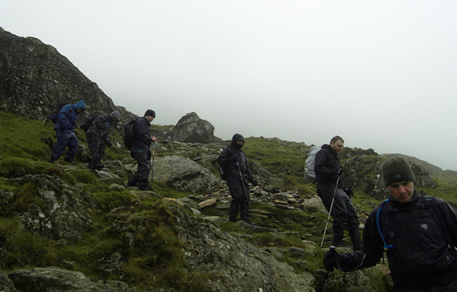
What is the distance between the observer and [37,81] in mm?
26203

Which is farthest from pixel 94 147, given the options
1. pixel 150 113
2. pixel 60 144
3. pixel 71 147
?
pixel 150 113

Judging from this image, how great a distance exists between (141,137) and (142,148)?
2.09 ft

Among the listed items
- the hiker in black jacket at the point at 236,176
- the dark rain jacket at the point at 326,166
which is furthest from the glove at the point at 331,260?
the hiker in black jacket at the point at 236,176

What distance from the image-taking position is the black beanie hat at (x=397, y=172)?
4.61 meters

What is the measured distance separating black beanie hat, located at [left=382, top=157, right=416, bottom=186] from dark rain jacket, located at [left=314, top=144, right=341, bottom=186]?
18.9 feet

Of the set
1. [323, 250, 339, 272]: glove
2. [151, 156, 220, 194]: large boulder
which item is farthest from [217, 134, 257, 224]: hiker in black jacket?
[151, 156, 220, 194]: large boulder

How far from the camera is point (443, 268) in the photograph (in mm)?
4074

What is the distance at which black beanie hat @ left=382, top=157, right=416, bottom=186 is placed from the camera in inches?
181

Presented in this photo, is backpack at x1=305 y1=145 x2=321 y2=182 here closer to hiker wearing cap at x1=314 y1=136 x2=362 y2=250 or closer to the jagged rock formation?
hiker wearing cap at x1=314 y1=136 x2=362 y2=250

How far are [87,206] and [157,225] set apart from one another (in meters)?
1.96

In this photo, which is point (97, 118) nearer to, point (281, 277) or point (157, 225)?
point (157, 225)

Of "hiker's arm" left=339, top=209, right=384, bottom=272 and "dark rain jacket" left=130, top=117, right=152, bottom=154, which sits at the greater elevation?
"dark rain jacket" left=130, top=117, right=152, bottom=154

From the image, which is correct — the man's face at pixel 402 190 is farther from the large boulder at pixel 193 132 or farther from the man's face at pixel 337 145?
the large boulder at pixel 193 132

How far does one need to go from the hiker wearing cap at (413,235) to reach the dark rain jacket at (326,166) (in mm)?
5694
